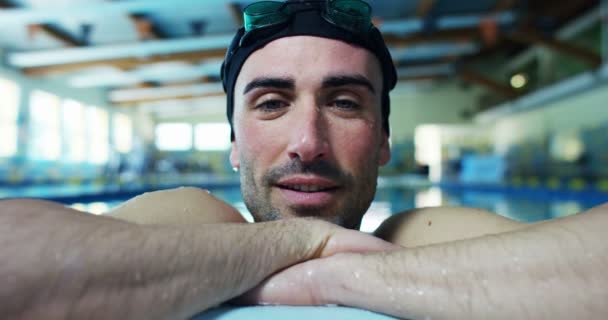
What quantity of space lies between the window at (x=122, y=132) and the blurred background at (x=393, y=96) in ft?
0.33

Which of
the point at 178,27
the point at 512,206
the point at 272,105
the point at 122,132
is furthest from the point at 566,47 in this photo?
the point at 122,132

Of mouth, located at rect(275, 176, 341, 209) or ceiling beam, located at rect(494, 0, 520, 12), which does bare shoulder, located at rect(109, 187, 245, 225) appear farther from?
ceiling beam, located at rect(494, 0, 520, 12)

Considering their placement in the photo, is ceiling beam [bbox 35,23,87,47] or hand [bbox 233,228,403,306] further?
ceiling beam [bbox 35,23,87,47]

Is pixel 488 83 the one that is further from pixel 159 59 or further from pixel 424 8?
pixel 159 59

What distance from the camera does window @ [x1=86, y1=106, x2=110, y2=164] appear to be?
17.8m

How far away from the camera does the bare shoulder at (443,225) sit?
4.51ft

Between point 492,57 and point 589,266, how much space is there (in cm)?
2263

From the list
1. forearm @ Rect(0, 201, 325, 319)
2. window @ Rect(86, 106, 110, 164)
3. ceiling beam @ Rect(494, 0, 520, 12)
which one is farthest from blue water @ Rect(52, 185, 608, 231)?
window @ Rect(86, 106, 110, 164)

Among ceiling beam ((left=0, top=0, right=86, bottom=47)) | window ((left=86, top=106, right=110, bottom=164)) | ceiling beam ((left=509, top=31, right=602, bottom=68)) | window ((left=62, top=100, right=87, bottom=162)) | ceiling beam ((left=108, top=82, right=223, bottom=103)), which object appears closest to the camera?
ceiling beam ((left=0, top=0, right=86, bottom=47))

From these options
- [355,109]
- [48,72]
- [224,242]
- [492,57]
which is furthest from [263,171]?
[492,57]

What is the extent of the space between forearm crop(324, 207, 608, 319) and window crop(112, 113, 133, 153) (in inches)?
793

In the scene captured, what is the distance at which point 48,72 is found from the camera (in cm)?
1333

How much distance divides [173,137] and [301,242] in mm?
24357

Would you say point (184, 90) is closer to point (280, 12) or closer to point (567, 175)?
point (567, 175)
